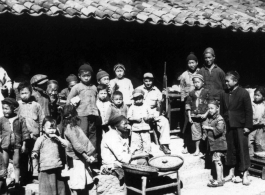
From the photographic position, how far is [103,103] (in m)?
6.89

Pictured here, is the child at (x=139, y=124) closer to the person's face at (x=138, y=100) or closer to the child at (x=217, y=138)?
the person's face at (x=138, y=100)

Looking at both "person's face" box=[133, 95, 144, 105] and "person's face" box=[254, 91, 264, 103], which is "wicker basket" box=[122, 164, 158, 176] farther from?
"person's face" box=[254, 91, 264, 103]

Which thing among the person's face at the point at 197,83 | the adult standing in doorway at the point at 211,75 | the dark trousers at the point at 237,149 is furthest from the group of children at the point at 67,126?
the dark trousers at the point at 237,149

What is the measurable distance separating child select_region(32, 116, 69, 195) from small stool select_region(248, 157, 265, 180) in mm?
4062

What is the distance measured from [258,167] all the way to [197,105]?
74.0 inches

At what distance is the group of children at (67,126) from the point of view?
17.9 ft

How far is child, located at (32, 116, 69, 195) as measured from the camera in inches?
211

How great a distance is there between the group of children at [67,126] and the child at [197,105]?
1.91 ft

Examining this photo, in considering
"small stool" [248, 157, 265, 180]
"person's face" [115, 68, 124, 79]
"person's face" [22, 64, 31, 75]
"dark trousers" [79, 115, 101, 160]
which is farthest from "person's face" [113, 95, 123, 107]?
"small stool" [248, 157, 265, 180]

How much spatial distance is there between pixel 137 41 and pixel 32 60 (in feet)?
7.90

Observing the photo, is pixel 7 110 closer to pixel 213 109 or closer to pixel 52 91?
pixel 52 91

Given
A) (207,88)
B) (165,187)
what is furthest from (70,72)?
(165,187)

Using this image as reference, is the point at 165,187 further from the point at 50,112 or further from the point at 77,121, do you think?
the point at 50,112

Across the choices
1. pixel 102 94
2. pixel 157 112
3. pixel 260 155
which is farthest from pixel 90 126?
pixel 260 155
